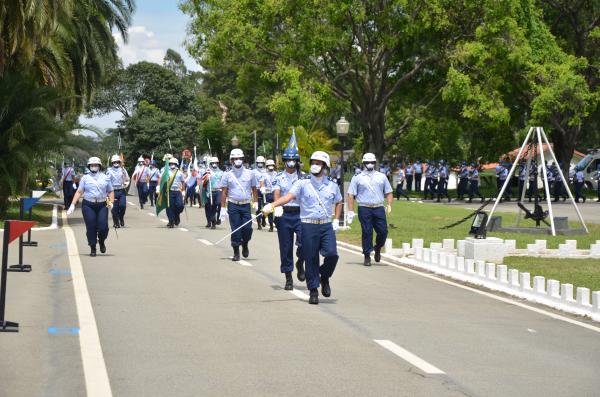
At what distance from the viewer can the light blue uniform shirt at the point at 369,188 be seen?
18797mm

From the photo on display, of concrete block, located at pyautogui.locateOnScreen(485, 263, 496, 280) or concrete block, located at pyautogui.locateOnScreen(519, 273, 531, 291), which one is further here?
concrete block, located at pyautogui.locateOnScreen(485, 263, 496, 280)

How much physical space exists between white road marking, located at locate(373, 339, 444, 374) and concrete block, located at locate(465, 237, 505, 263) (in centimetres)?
871

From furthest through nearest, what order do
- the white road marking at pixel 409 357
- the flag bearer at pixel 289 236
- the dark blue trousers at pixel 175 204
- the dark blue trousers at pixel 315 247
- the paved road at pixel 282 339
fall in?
the dark blue trousers at pixel 175 204
the flag bearer at pixel 289 236
the dark blue trousers at pixel 315 247
the white road marking at pixel 409 357
the paved road at pixel 282 339

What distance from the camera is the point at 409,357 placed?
A: 9.52 m

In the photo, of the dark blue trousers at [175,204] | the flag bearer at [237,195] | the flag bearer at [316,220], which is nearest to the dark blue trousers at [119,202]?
the dark blue trousers at [175,204]

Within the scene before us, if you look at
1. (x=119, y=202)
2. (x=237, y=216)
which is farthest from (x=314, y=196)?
(x=119, y=202)

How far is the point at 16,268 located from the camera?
654 inches

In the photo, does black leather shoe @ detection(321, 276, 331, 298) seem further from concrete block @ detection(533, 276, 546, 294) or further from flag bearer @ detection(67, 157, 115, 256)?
flag bearer @ detection(67, 157, 115, 256)

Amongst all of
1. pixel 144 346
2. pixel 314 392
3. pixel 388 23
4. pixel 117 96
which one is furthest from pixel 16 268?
pixel 117 96

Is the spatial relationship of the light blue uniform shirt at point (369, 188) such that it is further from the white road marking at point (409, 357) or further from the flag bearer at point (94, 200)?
the white road marking at point (409, 357)

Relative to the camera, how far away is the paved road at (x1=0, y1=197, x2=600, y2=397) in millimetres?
8289

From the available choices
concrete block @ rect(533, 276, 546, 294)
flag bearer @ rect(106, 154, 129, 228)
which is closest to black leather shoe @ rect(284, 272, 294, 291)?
concrete block @ rect(533, 276, 546, 294)

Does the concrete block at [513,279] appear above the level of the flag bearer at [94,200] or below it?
below

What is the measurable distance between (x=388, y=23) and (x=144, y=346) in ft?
122
